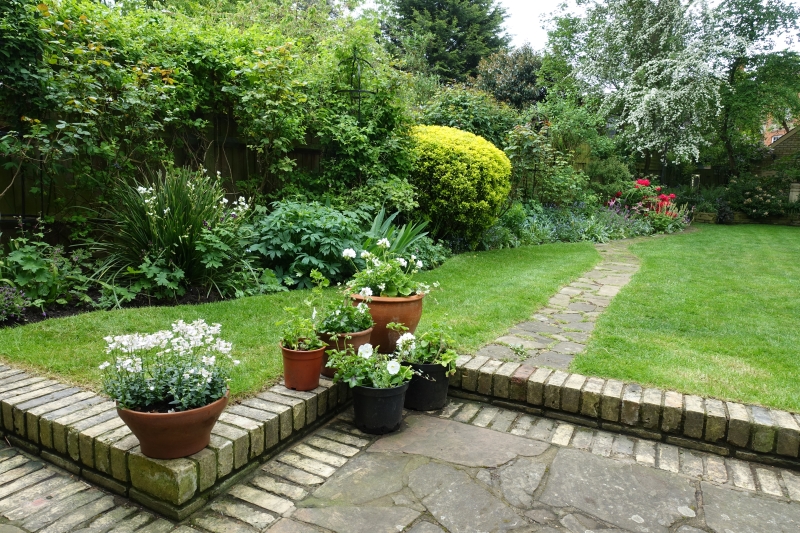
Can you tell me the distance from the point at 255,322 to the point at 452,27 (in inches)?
779

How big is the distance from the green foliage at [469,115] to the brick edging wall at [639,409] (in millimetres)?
6249

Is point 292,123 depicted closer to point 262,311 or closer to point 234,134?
point 234,134

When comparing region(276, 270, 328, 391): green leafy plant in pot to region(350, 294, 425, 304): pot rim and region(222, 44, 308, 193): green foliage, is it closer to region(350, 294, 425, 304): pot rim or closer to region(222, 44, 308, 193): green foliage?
region(350, 294, 425, 304): pot rim

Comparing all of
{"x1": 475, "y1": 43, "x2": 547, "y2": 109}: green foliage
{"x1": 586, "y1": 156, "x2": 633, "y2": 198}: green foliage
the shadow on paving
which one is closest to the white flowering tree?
{"x1": 475, "y1": 43, "x2": 547, "y2": 109}: green foliage

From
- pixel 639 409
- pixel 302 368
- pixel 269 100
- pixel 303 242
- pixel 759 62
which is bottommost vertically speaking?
pixel 639 409

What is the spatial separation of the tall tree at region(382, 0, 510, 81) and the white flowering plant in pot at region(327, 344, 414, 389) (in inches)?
765

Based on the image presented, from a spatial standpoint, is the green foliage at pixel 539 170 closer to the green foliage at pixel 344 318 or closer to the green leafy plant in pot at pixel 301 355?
the green foliage at pixel 344 318

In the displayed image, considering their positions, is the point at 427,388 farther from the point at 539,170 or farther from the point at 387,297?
the point at 539,170

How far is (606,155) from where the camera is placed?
1245 centimetres

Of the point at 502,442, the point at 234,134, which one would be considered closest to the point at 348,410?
the point at 502,442

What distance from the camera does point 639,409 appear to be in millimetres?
2535

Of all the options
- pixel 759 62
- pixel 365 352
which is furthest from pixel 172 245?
pixel 759 62

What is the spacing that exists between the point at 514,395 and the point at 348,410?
0.86 m

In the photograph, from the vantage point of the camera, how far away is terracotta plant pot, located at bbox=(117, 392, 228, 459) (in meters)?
1.79
